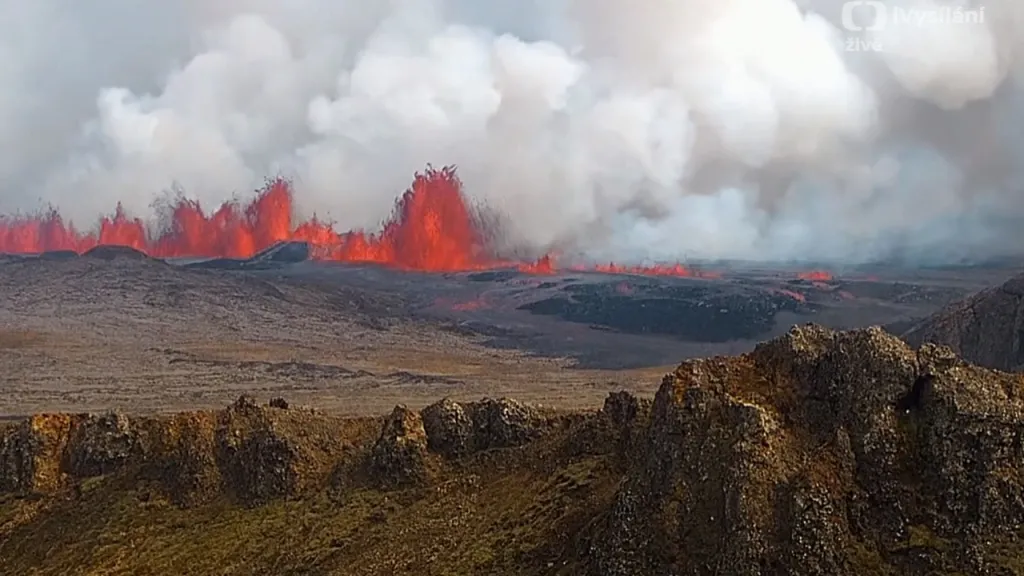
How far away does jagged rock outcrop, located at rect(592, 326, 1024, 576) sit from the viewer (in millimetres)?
35375

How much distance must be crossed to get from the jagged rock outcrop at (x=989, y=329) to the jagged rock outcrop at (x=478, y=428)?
8015 cm

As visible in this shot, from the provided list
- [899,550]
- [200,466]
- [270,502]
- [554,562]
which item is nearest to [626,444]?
[554,562]

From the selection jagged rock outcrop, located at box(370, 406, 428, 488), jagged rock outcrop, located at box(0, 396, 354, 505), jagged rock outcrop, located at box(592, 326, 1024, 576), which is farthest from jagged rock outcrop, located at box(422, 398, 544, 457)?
jagged rock outcrop, located at box(592, 326, 1024, 576)

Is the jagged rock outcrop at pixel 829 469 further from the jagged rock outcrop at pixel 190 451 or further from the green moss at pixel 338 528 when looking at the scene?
the jagged rock outcrop at pixel 190 451

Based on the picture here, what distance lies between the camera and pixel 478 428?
225 feet

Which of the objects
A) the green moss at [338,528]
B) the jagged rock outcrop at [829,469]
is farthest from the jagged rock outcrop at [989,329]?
the jagged rock outcrop at [829,469]

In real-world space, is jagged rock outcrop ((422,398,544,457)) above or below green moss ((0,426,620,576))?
above

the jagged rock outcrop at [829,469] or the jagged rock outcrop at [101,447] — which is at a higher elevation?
the jagged rock outcrop at [829,469]

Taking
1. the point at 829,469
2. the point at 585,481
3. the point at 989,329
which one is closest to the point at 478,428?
the point at 585,481

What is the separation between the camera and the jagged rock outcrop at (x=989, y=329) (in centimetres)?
12788

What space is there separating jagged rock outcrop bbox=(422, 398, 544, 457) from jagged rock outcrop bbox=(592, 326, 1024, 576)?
85.4 ft

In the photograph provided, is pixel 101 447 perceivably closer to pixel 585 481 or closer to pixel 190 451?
pixel 190 451

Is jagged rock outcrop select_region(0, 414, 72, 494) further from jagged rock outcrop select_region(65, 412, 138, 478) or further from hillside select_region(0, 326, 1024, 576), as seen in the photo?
jagged rock outcrop select_region(65, 412, 138, 478)

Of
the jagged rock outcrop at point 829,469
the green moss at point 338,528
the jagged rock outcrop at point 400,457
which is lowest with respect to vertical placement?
the green moss at point 338,528
